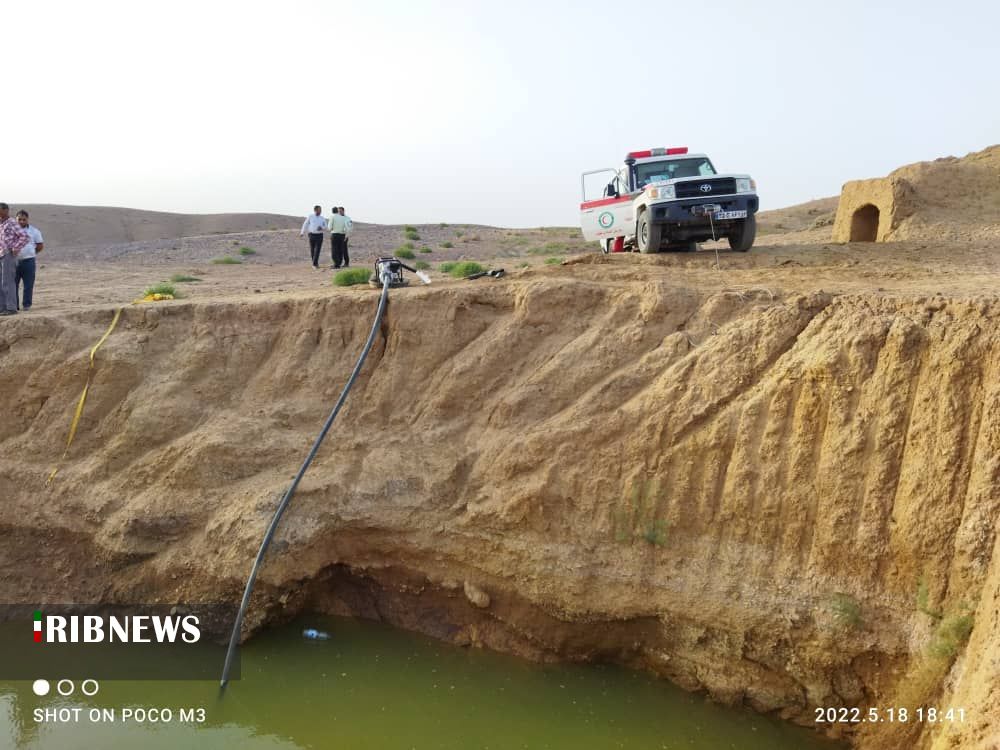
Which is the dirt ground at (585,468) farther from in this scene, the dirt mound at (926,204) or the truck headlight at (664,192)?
the dirt mound at (926,204)

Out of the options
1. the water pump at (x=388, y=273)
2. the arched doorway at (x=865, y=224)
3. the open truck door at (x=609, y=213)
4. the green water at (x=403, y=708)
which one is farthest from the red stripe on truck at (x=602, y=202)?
the green water at (x=403, y=708)

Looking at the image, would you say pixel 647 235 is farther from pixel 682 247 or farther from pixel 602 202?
pixel 602 202

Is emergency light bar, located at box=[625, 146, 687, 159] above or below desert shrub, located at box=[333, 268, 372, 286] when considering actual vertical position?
above

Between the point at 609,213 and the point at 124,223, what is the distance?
46651 mm

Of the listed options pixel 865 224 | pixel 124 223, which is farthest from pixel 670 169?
pixel 124 223

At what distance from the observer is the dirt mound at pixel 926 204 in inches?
517

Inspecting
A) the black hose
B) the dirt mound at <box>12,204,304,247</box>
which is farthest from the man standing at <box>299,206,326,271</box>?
the dirt mound at <box>12,204,304,247</box>

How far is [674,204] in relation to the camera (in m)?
10.6

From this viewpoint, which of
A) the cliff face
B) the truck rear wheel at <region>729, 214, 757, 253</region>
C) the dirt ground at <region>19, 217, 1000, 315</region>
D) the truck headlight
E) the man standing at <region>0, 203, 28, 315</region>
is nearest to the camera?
the cliff face

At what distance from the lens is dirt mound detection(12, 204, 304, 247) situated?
154ft

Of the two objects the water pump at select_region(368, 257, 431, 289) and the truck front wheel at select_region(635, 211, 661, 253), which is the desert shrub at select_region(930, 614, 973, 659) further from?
the truck front wheel at select_region(635, 211, 661, 253)

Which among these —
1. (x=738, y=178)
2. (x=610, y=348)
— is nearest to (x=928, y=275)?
(x=738, y=178)
